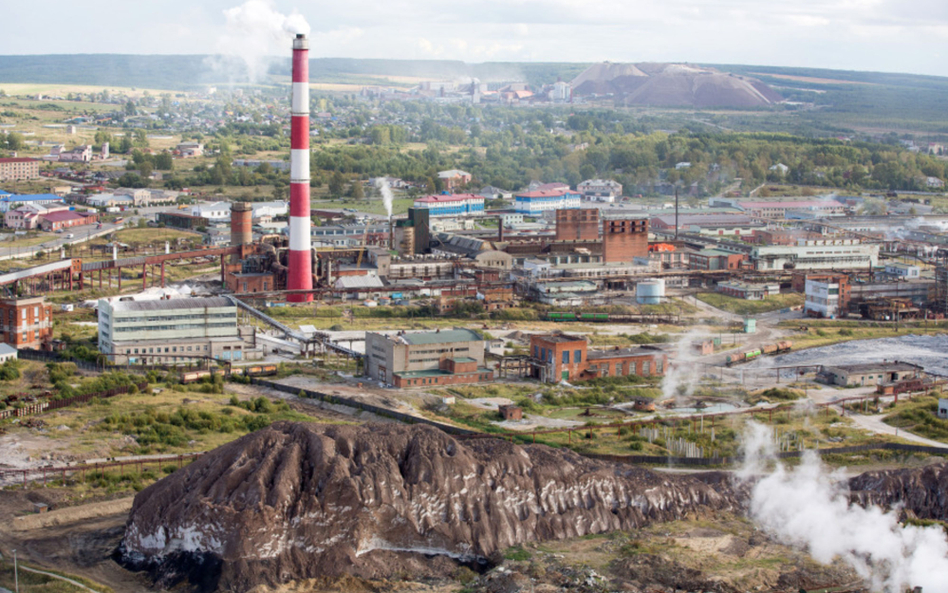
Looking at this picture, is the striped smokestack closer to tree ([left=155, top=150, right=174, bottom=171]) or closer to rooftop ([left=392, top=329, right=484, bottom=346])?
rooftop ([left=392, top=329, right=484, bottom=346])

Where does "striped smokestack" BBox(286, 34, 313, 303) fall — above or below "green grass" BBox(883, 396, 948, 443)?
above

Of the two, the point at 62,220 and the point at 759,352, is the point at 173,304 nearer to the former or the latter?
the point at 759,352

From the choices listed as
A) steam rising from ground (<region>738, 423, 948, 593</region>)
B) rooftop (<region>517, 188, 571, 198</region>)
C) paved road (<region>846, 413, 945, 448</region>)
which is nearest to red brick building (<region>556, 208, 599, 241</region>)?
rooftop (<region>517, 188, 571, 198</region>)

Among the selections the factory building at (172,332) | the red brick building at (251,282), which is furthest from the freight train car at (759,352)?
the red brick building at (251,282)

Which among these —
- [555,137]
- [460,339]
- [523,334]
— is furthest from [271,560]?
[555,137]

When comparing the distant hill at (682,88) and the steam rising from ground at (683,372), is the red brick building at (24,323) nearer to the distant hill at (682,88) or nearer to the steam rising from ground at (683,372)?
the steam rising from ground at (683,372)

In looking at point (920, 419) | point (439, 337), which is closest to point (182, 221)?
point (439, 337)
